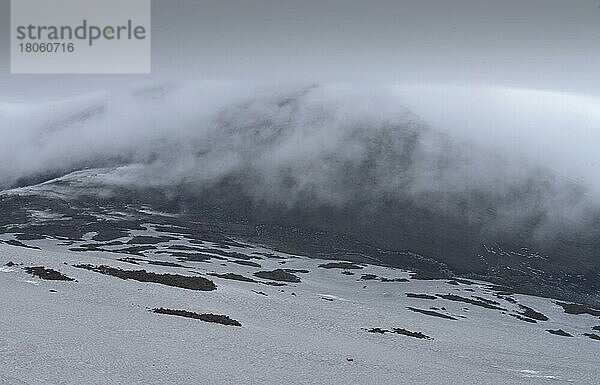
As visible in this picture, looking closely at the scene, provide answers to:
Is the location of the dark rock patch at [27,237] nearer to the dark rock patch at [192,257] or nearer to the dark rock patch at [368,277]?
the dark rock patch at [192,257]

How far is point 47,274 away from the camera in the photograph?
38.8 m

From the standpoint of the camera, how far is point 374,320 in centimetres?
4772

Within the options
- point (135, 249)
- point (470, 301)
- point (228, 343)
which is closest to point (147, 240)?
point (135, 249)

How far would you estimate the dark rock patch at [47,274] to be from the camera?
38.3 m

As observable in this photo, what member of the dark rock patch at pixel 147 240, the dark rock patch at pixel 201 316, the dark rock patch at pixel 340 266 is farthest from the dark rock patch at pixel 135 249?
the dark rock patch at pixel 201 316

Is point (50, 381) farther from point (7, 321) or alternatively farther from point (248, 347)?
point (248, 347)

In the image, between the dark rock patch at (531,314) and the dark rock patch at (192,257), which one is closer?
the dark rock patch at (531,314)

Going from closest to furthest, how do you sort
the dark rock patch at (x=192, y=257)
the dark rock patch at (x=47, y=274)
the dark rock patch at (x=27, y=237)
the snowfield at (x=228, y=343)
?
the snowfield at (x=228, y=343) < the dark rock patch at (x=47, y=274) < the dark rock patch at (x=192, y=257) < the dark rock patch at (x=27, y=237)

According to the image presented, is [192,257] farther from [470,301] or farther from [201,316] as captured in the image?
[201,316]

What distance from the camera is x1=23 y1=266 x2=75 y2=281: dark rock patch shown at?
38331 mm

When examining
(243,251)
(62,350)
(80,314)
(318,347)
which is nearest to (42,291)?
(80,314)

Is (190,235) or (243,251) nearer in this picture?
(243,251)

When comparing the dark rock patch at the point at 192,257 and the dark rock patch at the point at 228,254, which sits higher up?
the dark rock patch at the point at 192,257

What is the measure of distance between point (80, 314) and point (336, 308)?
27328 millimetres
